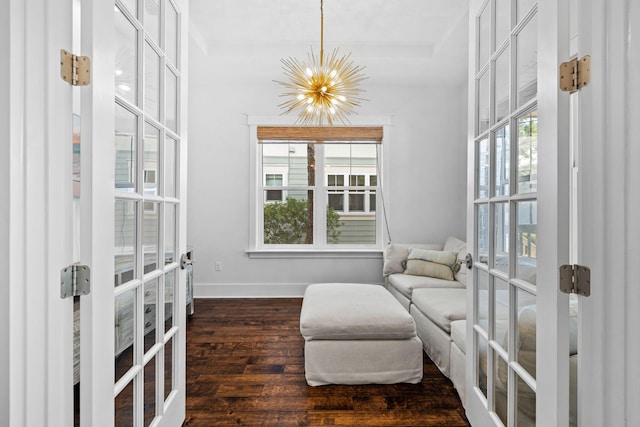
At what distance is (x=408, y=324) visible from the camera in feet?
7.04

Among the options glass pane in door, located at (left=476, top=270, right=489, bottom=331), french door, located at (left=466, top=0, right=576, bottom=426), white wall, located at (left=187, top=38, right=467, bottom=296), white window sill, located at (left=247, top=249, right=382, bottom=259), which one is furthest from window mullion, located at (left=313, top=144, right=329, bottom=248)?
glass pane in door, located at (left=476, top=270, right=489, bottom=331)

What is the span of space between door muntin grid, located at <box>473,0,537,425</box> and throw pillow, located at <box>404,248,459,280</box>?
6.24 feet

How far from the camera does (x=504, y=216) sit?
138 cm

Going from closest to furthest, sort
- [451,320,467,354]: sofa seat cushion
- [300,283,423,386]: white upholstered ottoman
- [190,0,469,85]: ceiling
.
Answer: [451,320,467,354]: sofa seat cushion, [300,283,423,386]: white upholstered ottoman, [190,0,469,85]: ceiling

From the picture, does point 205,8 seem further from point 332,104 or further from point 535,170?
point 535,170

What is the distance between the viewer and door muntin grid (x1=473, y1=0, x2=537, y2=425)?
120 cm

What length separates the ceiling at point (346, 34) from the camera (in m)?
2.82

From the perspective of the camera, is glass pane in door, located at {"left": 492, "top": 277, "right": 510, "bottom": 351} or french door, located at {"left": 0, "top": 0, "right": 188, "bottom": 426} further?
glass pane in door, located at {"left": 492, "top": 277, "right": 510, "bottom": 351}

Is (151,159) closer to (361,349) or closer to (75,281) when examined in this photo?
(75,281)

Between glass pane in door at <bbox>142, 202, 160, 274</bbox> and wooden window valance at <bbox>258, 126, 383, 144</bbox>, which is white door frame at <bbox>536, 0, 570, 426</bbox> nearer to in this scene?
glass pane in door at <bbox>142, 202, 160, 274</bbox>

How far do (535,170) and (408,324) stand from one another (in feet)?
4.24

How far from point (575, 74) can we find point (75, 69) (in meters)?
1.37

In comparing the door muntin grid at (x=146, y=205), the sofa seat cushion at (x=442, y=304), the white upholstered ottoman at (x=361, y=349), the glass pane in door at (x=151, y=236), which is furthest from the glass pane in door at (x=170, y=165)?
the sofa seat cushion at (x=442, y=304)
